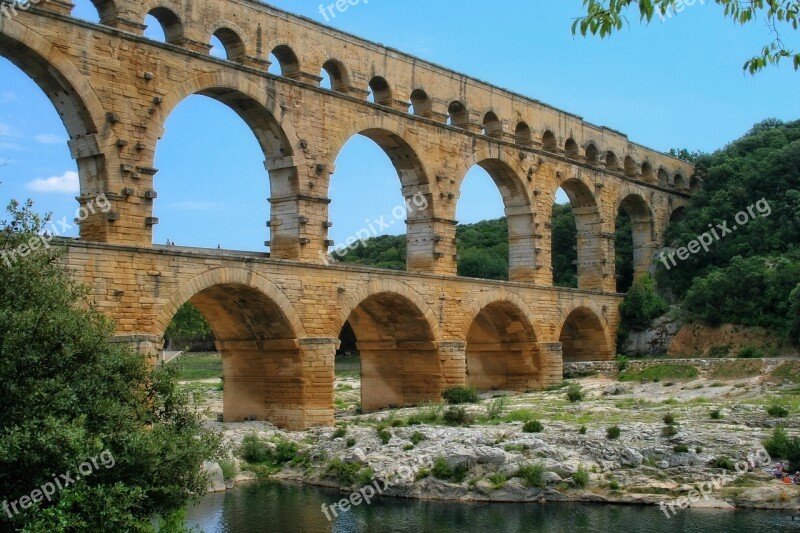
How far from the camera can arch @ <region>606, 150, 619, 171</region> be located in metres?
38.1

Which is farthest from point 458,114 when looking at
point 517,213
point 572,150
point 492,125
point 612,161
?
point 612,161

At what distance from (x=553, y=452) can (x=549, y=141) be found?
1821 centimetres

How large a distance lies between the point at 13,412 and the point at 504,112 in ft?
77.3

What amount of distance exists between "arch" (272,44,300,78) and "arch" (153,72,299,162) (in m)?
1.42

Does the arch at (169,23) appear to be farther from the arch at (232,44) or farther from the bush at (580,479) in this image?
the bush at (580,479)

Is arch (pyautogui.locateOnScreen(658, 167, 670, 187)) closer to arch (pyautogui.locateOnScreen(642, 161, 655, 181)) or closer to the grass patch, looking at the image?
arch (pyautogui.locateOnScreen(642, 161, 655, 181))

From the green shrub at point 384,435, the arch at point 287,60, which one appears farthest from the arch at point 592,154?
the green shrub at point 384,435

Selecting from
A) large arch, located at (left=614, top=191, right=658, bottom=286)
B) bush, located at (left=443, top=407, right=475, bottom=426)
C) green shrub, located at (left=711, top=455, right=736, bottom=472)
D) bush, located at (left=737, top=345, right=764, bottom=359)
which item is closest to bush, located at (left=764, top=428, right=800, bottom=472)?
green shrub, located at (left=711, top=455, right=736, bottom=472)

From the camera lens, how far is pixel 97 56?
20.0m

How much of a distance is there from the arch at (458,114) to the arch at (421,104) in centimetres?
130

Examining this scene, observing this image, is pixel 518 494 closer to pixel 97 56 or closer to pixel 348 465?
pixel 348 465

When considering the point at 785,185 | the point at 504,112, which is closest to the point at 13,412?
the point at 504,112

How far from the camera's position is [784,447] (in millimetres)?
17266

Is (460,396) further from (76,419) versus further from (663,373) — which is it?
(76,419)
